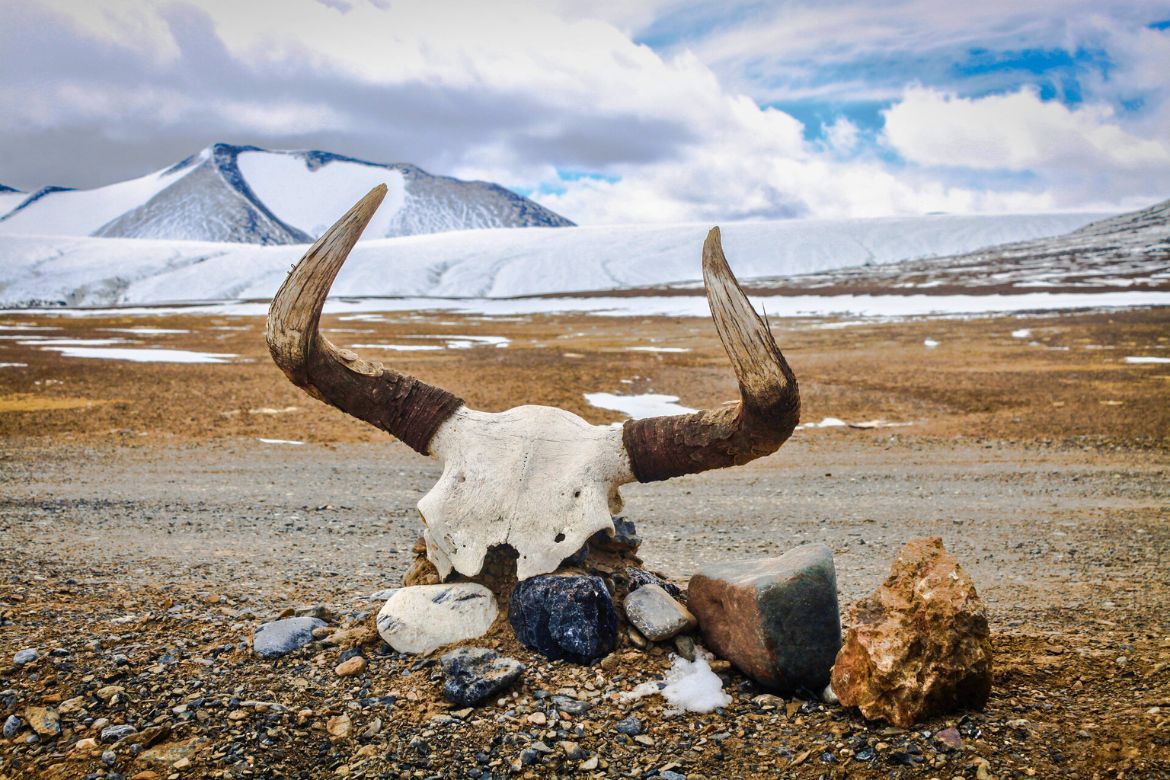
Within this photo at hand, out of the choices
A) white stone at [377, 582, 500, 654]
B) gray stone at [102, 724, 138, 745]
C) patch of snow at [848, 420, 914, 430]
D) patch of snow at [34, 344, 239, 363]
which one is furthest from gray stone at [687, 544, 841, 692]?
patch of snow at [34, 344, 239, 363]

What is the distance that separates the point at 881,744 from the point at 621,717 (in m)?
1.33

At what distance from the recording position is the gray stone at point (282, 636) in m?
4.84

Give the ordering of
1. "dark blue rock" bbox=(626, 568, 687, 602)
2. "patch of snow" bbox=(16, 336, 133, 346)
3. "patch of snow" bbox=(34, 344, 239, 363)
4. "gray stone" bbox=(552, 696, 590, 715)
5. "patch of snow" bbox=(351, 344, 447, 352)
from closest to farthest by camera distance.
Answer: "gray stone" bbox=(552, 696, 590, 715) < "dark blue rock" bbox=(626, 568, 687, 602) < "patch of snow" bbox=(34, 344, 239, 363) < "patch of snow" bbox=(351, 344, 447, 352) < "patch of snow" bbox=(16, 336, 133, 346)

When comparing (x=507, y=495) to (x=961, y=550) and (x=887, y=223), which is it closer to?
(x=961, y=550)

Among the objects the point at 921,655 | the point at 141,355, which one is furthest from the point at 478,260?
the point at 921,655

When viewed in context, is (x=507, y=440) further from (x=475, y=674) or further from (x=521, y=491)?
(x=475, y=674)

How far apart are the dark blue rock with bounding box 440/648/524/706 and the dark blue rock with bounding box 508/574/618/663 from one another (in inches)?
9.4

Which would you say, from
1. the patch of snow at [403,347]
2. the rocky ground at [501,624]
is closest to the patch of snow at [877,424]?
the rocky ground at [501,624]

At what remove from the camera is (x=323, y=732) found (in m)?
4.02

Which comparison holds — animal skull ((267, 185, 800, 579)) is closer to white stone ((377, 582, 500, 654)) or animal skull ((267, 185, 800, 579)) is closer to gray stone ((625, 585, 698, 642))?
white stone ((377, 582, 500, 654))

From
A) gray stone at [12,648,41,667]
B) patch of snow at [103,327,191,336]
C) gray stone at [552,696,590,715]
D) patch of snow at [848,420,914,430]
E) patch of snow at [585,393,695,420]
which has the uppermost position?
patch of snow at [103,327,191,336]

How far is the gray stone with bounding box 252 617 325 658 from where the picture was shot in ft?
15.9

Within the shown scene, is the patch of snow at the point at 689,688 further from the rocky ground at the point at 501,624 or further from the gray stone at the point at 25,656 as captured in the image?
the gray stone at the point at 25,656

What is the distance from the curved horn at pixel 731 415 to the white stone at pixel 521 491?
0.22 metres
